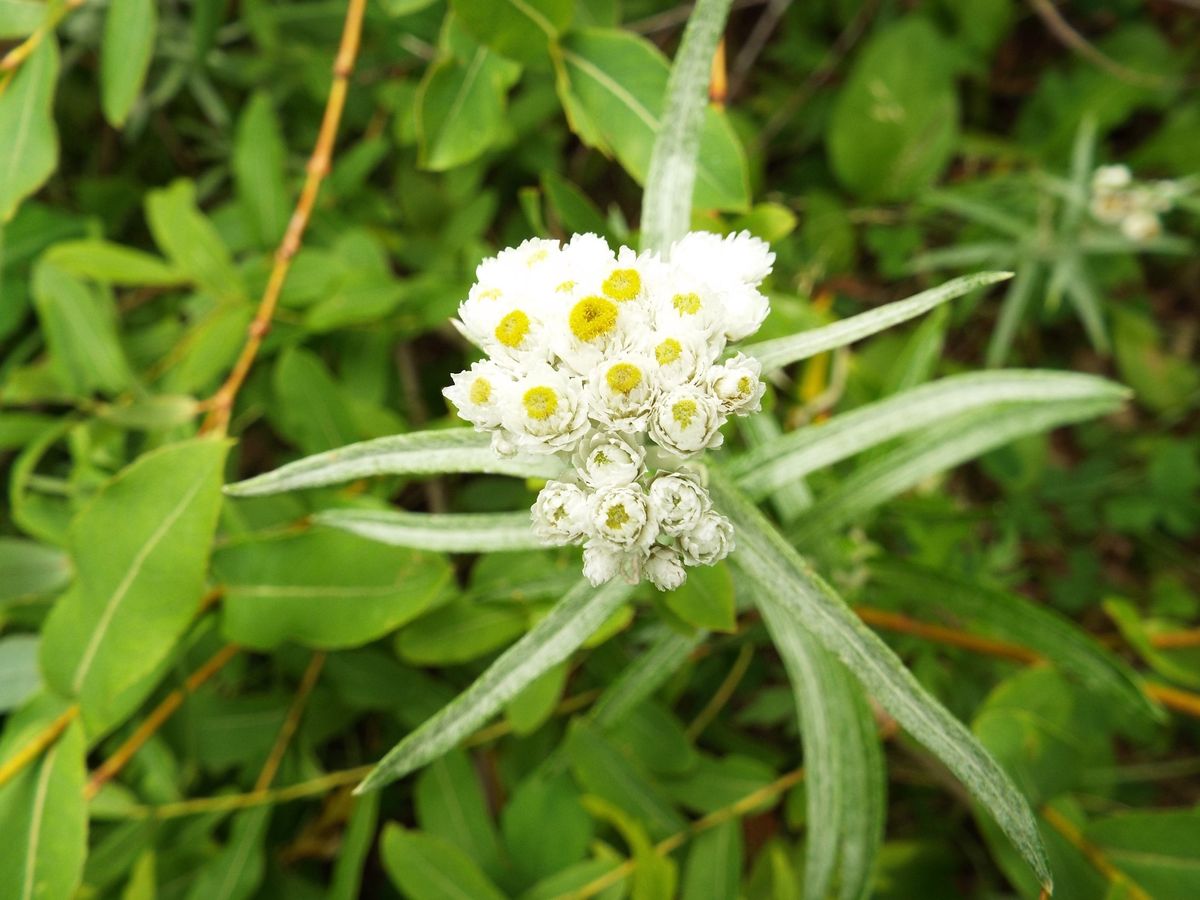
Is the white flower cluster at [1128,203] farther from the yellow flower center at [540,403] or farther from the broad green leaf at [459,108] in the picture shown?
the yellow flower center at [540,403]

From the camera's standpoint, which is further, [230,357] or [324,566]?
[230,357]

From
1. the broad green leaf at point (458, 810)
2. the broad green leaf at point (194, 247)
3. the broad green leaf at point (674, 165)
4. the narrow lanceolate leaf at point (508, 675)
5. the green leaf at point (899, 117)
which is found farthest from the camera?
the green leaf at point (899, 117)

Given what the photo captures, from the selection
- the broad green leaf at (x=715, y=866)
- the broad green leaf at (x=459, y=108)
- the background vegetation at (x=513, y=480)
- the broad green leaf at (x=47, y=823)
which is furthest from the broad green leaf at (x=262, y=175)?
the broad green leaf at (x=715, y=866)

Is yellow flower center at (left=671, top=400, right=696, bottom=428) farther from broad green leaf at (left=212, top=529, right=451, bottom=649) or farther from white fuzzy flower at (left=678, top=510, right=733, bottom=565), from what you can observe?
broad green leaf at (left=212, top=529, right=451, bottom=649)

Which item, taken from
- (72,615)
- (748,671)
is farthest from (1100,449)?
(72,615)

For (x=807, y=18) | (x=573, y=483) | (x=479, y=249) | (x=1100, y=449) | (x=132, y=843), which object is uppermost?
(x=807, y=18)

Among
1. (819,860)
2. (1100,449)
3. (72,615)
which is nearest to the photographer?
(819,860)

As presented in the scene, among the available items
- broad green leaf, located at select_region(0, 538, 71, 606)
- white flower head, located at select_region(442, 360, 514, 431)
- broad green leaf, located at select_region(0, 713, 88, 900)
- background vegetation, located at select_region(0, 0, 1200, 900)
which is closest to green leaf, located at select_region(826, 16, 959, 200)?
background vegetation, located at select_region(0, 0, 1200, 900)

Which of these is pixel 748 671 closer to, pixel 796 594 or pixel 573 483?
pixel 796 594
